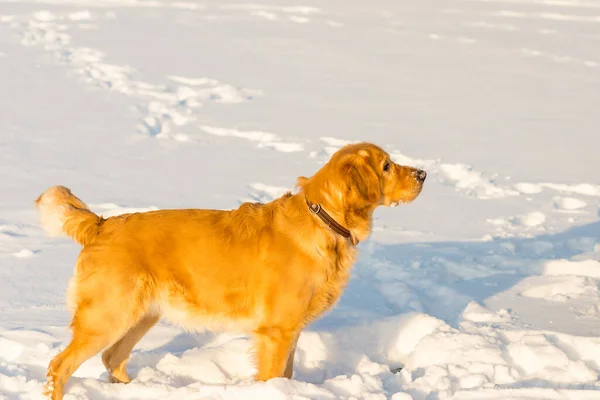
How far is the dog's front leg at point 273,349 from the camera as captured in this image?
4.12 m

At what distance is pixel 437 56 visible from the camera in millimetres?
15477

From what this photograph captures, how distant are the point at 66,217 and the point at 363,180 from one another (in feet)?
5.41

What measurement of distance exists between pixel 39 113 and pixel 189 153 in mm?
2460

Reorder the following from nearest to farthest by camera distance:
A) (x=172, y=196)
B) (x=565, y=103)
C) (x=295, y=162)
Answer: (x=172, y=196) → (x=295, y=162) → (x=565, y=103)

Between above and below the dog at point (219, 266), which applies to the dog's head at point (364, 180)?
above

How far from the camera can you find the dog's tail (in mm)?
4168

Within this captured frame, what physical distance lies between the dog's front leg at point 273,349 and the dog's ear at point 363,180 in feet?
2.82

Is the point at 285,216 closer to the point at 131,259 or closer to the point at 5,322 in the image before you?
the point at 131,259

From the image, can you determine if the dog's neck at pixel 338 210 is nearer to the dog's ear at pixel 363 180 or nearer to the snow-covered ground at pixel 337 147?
the dog's ear at pixel 363 180

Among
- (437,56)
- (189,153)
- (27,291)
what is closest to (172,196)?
(189,153)

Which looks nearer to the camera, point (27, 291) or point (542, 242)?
point (27, 291)

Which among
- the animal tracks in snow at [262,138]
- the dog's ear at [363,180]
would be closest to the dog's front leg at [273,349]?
the dog's ear at [363,180]

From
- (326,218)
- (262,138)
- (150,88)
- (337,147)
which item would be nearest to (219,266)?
(326,218)

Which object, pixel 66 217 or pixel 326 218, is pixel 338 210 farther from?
pixel 66 217
